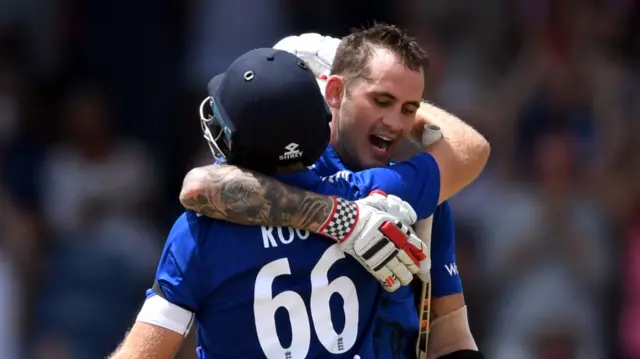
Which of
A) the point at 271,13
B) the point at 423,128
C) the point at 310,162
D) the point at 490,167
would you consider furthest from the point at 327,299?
the point at 271,13

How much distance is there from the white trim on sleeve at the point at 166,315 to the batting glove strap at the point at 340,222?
0.45m

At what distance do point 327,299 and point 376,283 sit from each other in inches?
8.3

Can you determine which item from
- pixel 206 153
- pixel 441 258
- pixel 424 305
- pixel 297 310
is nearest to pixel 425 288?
pixel 424 305

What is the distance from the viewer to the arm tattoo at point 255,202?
360 centimetres

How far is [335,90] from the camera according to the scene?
4082mm

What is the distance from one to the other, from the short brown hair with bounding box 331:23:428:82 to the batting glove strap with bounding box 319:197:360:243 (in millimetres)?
545

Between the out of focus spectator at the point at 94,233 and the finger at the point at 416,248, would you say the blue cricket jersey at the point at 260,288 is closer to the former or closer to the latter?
the finger at the point at 416,248

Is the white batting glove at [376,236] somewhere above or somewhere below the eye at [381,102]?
below

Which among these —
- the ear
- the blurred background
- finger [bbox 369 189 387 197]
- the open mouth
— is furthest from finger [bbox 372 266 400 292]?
the blurred background

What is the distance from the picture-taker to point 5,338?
7.88m

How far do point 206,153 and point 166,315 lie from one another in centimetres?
428

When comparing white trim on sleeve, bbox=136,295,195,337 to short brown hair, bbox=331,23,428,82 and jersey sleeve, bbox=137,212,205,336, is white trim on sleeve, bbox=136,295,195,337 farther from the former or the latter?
short brown hair, bbox=331,23,428,82

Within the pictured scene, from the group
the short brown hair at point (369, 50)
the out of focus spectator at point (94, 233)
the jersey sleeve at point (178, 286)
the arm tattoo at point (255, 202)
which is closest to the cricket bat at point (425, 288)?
the short brown hair at point (369, 50)

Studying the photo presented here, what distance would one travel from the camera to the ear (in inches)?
161
